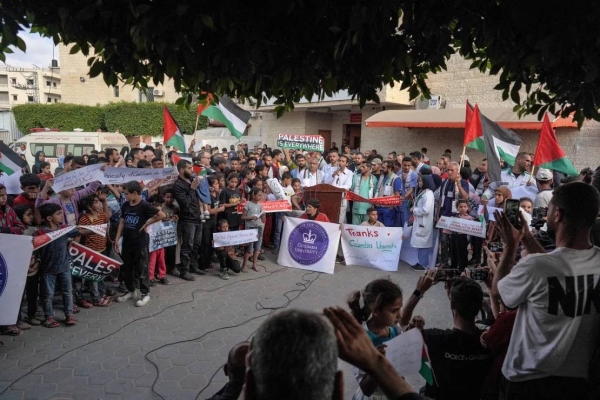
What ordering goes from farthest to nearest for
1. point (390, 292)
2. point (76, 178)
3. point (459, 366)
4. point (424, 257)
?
point (424, 257) < point (76, 178) < point (390, 292) < point (459, 366)

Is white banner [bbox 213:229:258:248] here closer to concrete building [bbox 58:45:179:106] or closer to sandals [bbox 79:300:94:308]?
sandals [bbox 79:300:94:308]

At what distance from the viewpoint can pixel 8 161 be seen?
242 inches

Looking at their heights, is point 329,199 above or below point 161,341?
above

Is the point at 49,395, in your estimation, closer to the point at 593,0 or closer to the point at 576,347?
the point at 576,347

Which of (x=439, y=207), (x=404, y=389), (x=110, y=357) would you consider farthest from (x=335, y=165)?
(x=404, y=389)

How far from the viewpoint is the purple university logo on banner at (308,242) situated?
8031mm

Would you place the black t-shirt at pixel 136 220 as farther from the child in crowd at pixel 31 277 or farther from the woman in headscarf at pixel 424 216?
the woman in headscarf at pixel 424 216

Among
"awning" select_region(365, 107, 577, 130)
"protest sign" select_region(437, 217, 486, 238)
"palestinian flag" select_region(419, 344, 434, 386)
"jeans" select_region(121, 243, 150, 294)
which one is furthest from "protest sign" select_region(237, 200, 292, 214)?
"awning" select_region(365, 107, 577, 130)

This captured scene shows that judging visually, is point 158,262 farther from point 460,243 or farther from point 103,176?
point 460,243

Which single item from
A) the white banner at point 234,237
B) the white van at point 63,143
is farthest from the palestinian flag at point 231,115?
the white van at point 63,143

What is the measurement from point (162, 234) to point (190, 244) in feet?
1.99

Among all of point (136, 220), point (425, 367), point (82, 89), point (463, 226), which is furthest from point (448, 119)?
point (82, 89)

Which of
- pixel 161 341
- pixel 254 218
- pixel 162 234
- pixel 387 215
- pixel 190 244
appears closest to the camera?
pixel 161 341

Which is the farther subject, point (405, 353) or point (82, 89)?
point (82, 89)
